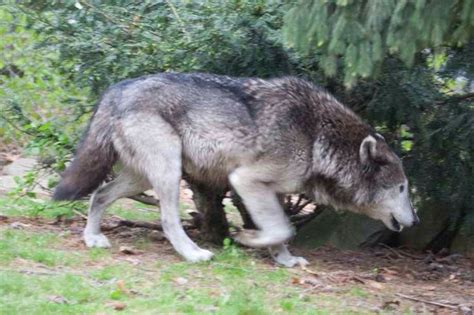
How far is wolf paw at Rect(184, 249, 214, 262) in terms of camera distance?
8.03 meters

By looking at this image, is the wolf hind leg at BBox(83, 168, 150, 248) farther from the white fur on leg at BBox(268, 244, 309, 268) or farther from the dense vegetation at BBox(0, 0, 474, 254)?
the white fur on leg at BBox(268, 244, 309, 268)

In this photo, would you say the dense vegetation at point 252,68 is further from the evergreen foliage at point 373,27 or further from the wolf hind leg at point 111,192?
the evergreen foliage at point 373,27

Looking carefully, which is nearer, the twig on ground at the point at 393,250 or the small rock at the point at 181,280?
the small rock at the point at 181,280

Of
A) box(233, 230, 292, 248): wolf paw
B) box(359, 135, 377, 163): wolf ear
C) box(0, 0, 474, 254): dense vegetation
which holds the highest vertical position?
box(0, 0, 474, 254): dense vegetation

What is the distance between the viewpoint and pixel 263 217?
8.31m

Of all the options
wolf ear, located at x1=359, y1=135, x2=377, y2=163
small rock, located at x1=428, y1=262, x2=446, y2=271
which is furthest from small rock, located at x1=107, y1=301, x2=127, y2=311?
small rock, located at x1=428, y1=262, x2=446, y2=271

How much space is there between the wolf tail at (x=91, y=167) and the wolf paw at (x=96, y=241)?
45 cm

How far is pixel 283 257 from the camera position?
849 centimetres

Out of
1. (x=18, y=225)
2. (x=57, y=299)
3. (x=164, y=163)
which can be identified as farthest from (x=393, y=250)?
(x=57, y=299)

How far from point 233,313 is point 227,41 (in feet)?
11.1

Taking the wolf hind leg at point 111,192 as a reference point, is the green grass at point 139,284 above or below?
below

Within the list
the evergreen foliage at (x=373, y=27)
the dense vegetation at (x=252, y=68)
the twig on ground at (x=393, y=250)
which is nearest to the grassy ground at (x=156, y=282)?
the twig on ground at (x=393, y=250)

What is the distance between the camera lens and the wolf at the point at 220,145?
324 inches

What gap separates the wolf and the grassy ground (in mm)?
329
